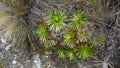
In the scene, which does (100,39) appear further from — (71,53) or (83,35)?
(71,53)

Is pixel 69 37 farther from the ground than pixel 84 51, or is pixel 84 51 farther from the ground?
pixel 69 37

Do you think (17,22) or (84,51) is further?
(17,22)

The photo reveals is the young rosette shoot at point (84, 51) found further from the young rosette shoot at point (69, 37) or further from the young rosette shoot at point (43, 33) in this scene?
the young rosette shoot at point (43, 33)

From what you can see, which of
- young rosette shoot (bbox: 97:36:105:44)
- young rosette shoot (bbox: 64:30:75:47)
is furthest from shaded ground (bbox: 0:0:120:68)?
young rosette shoot (bbox: 64:30:75:47)

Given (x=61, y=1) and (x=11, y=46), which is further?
(x=11, y=46)

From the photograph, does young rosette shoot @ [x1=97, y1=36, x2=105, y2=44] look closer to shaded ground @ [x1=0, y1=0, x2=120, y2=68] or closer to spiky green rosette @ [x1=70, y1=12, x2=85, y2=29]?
shaded ground @ [x1=0, y1=0, x2=120, y2=68]

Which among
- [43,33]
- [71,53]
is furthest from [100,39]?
[43,33]

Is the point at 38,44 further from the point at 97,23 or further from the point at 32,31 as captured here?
the point at 97,23

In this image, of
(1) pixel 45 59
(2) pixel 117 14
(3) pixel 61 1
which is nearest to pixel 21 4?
(3) pixel 61 1
